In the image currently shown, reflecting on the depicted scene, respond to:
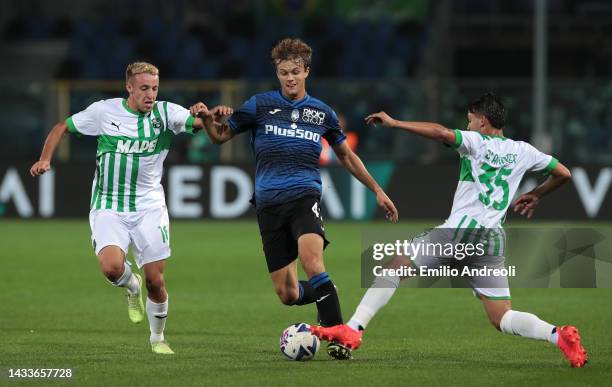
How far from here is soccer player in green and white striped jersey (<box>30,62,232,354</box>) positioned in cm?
915

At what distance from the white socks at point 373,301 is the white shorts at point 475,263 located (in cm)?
25

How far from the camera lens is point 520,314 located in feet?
27.4

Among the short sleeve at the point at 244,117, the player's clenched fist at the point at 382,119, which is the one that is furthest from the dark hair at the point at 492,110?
the short sleeve at the point at 244,117

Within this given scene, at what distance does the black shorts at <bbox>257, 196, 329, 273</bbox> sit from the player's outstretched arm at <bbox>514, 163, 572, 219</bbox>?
4.68 ft

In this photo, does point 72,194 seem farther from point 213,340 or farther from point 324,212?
point 213,340

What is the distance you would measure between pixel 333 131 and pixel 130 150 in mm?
1495

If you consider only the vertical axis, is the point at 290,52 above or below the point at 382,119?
above

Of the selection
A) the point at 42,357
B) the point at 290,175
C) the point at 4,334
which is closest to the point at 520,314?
the point at 290,175

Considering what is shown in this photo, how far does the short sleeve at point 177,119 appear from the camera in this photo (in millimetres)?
9258

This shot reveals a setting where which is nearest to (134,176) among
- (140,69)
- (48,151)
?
(48,151)

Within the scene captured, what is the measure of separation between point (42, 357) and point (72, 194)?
13558mm

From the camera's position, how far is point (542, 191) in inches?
352

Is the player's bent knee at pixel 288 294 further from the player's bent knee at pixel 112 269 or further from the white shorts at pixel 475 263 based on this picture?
the player's bent knee at pixel 112 269

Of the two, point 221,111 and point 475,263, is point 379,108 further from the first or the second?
point 475,263
